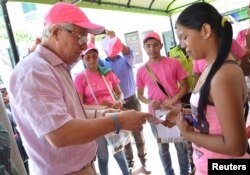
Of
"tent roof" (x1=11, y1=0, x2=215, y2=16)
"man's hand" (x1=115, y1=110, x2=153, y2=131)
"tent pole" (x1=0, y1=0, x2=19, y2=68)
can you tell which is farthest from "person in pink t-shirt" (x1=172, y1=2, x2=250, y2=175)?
"tent roof" (x1=11, y1=0, x2=215, y2=16)

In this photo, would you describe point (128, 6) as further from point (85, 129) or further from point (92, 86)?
point (85, 129)

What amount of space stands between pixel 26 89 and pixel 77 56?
41 centimetres

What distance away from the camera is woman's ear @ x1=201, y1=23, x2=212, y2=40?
135 cm

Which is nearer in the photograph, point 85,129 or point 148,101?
point 85,129

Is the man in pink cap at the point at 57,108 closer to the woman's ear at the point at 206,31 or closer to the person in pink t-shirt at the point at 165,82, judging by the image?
the woman's ear at the point at 206,31

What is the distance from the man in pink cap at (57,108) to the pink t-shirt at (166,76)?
1662 millimetres

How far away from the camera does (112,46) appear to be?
144 inches

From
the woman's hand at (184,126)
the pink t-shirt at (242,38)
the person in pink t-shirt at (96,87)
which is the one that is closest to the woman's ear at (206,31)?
the woman's hand at (184,126)

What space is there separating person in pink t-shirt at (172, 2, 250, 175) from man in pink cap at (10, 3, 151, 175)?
31cm

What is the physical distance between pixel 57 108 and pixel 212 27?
0.82 meters

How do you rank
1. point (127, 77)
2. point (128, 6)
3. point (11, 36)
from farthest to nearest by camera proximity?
point (128, 6)
point (127, 77)
point (11, 36)

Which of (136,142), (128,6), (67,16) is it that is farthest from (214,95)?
(128,6)

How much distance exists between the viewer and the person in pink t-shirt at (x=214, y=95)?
1220 millimetres

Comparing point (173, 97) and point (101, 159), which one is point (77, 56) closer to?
point (173, 97)
